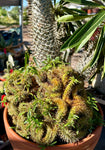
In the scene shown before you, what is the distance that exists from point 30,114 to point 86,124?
29cm

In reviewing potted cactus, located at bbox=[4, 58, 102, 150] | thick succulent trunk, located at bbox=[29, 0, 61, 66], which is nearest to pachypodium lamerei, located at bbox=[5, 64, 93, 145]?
potted cactus, located at bbox=[4, 58, 102, 150]

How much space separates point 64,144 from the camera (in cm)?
76

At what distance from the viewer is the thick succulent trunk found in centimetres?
109

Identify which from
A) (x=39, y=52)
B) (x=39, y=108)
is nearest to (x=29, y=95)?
(x=39, y=108)

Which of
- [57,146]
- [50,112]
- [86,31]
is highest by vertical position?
[86,31]

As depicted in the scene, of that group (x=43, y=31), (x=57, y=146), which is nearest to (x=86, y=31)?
(x=43, y=31)

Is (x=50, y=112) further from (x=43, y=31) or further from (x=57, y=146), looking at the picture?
(x=43, y=31)

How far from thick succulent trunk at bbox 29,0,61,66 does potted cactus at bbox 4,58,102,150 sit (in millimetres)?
294

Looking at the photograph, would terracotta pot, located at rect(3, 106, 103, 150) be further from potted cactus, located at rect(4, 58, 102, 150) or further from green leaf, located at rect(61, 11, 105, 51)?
green leaf, located at rect(61, 11, 105, 51)

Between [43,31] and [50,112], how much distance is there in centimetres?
58

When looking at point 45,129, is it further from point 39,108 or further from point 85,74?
point 85,74

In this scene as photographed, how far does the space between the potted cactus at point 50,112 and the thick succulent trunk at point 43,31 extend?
294mm

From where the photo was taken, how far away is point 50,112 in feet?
2.64

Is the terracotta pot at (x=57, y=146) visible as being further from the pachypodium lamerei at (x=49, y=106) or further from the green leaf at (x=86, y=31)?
the green leaf at (x=86, y=31)
